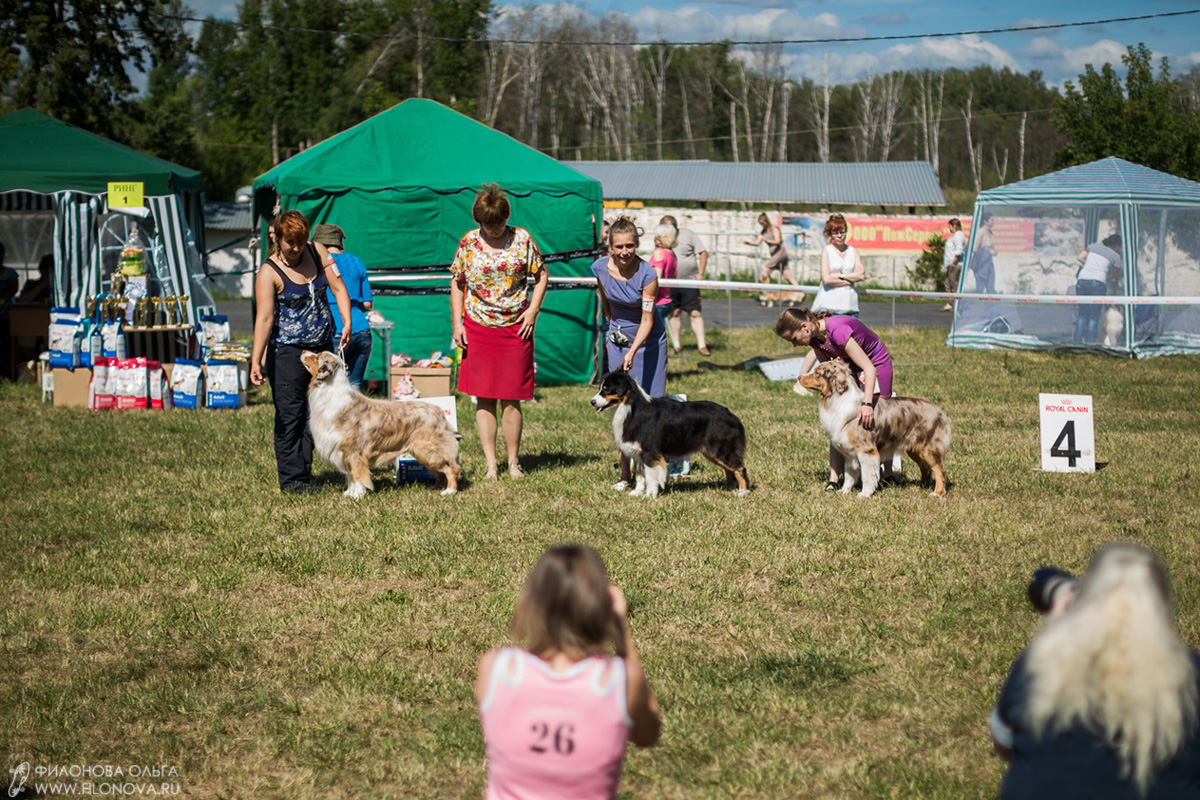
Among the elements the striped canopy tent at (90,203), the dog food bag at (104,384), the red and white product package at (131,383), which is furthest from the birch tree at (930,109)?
the dog food bag at (104,384)

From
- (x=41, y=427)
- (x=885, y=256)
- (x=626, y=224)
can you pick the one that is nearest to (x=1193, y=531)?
(x=626, y=224)

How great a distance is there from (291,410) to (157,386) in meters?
4.65

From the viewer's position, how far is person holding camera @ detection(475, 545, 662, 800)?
2.23 m

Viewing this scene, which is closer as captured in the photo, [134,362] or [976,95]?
[134,362]

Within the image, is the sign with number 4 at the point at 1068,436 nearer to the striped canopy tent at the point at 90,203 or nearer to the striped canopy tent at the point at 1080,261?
the striped canopy tent at the point at 1080,261

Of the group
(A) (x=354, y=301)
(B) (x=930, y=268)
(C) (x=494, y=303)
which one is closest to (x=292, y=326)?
(C) (x=494, y=303)

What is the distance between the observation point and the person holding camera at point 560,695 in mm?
2229

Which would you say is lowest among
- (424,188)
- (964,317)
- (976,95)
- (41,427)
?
(41,427)

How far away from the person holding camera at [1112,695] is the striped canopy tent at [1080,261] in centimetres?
1390

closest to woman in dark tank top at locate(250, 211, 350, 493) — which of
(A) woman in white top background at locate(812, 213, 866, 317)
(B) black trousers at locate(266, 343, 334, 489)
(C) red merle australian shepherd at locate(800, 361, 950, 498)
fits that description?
(B) black trousers at locate(266, 343, 334, 489)

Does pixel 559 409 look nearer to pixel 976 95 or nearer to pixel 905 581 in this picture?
pixel 905 581

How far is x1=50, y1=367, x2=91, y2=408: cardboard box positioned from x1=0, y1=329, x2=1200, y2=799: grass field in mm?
2078

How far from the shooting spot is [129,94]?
30.9 meters

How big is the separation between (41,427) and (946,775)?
363 inches
